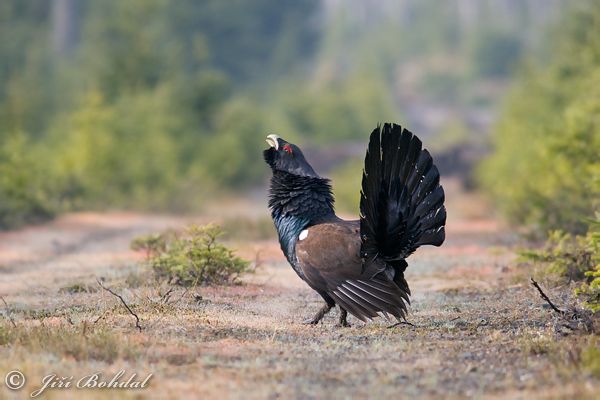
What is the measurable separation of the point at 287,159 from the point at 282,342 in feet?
6.73

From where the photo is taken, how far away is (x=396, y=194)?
6102 millimetres

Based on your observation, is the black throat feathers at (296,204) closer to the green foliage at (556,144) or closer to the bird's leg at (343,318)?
the bird's leg at (343,318)

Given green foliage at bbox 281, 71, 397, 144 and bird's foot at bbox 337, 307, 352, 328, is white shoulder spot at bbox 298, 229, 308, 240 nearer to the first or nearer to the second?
bird's foot at bbox 337, 307, 352, 328

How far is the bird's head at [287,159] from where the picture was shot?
23.0 ft

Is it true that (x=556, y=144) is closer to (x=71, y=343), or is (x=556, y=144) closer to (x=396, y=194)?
(x=396, y=194)

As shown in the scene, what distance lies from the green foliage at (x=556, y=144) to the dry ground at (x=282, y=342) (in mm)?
1798

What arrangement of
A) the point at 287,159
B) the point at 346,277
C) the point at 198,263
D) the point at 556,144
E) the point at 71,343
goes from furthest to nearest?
the point at 556,144, the point at 198,263, the point at 287,159, the point at 346,277, the point at 71,343

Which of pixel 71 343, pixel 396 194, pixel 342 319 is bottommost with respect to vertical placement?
pixel 71 343

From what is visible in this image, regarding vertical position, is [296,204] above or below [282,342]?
above

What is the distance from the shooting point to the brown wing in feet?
20.3

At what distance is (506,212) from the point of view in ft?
57.0

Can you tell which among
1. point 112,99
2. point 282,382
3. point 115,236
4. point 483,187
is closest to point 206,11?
point 112,99

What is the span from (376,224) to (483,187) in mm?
22813

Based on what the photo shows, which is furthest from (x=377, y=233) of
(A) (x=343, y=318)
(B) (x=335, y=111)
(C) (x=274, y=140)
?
(B) (x=335, y=111)
